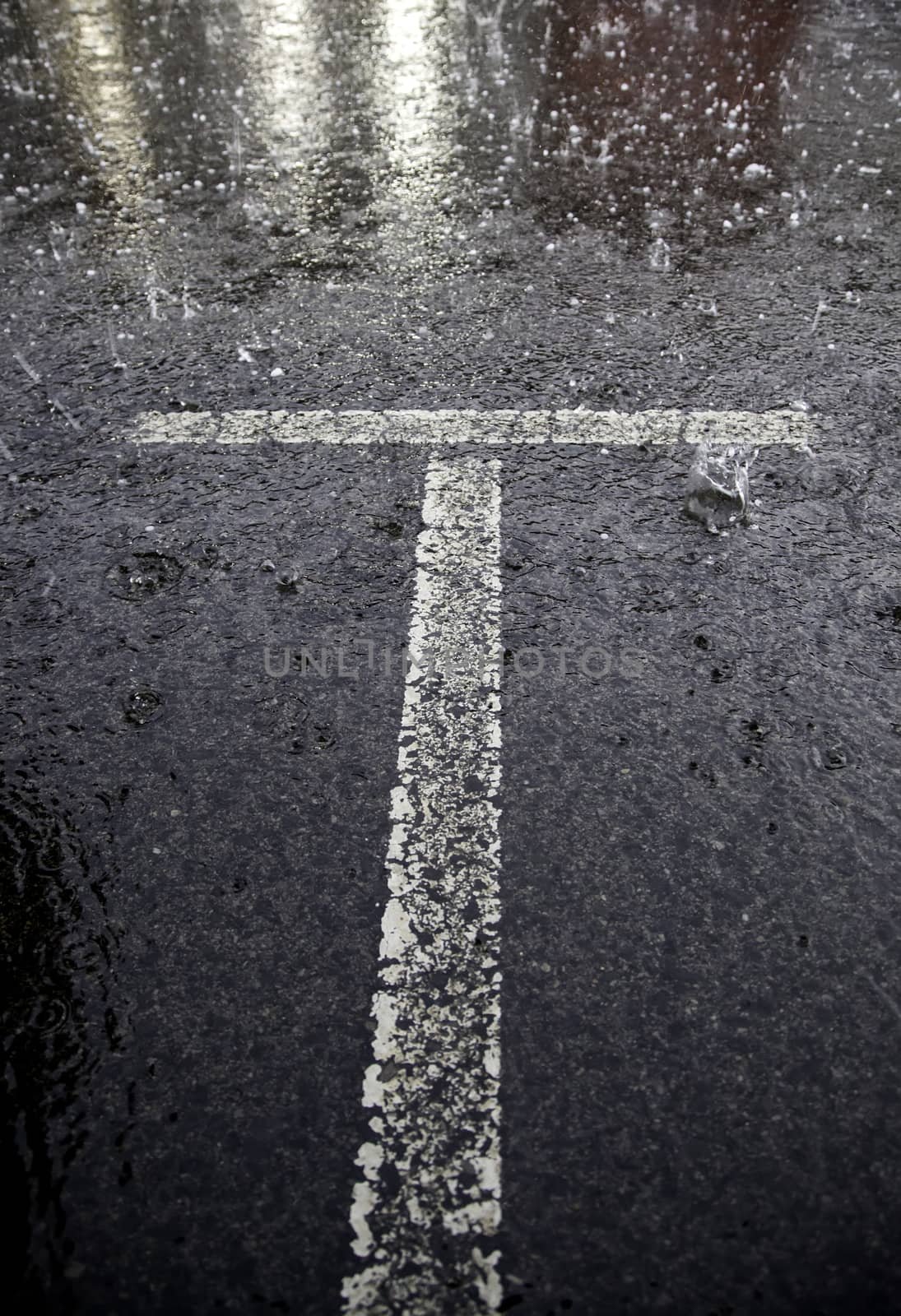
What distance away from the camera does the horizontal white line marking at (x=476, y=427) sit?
10.1 ft

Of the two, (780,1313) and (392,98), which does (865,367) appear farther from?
(392,98)

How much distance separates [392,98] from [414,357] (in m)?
3.78

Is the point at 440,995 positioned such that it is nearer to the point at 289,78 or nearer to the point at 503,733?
the point at 503,733

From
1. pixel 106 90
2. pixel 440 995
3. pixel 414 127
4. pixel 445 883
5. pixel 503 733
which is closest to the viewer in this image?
pixel 440 995

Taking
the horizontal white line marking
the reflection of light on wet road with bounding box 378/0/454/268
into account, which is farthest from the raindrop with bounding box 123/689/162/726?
the reflection of light on wet road with bounding box 378/0/454/268

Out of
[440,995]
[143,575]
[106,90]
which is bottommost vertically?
[440,995]

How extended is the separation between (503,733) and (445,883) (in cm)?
43

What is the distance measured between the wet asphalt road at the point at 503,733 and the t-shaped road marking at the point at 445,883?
0.05 meters

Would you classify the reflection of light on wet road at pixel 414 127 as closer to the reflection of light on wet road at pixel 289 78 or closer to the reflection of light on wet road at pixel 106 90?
the reflection of light on wet road at pixel 289 78

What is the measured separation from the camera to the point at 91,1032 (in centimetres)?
166

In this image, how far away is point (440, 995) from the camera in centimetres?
173

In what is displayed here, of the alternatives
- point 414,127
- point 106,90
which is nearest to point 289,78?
point 106,90

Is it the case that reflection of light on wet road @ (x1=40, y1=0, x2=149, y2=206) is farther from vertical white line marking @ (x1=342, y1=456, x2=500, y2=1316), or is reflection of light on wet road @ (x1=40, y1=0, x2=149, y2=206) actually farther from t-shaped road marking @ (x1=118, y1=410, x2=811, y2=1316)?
vertical white line marking @ (x1=342, y1=456, x2=500, y2=1316)

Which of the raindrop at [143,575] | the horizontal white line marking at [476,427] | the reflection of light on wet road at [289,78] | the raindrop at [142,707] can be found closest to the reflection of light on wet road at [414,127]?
the reflection of light on wet road at [289,78]
